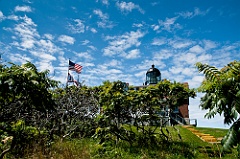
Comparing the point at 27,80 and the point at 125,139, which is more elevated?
the point at 27,80

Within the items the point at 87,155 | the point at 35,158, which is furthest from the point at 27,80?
the point at 87,155

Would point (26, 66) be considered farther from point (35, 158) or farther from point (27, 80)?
point (35, 158)

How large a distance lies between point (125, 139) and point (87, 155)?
146 inches

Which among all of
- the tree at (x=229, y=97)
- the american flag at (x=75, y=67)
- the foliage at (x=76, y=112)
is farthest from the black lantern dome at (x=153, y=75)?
the tree at (x=229, y=97)

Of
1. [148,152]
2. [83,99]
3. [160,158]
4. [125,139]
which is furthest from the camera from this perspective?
[83,99]

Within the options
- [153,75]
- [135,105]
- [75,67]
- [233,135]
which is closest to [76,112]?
[135,105]

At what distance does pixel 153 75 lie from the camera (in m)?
45.6

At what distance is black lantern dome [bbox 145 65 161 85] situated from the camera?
148ft

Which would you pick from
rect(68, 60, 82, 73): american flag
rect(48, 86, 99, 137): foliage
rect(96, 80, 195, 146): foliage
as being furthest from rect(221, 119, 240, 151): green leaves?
rect(68, 60, 82, 73): american flag

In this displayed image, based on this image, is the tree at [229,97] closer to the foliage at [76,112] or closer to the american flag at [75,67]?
the foliage at [76,112]

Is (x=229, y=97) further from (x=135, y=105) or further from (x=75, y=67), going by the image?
(x=75, y=67)

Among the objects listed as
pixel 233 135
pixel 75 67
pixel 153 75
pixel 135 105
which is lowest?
pixel 233 135

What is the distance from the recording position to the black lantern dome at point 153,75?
148 ft

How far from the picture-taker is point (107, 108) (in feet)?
39.6
